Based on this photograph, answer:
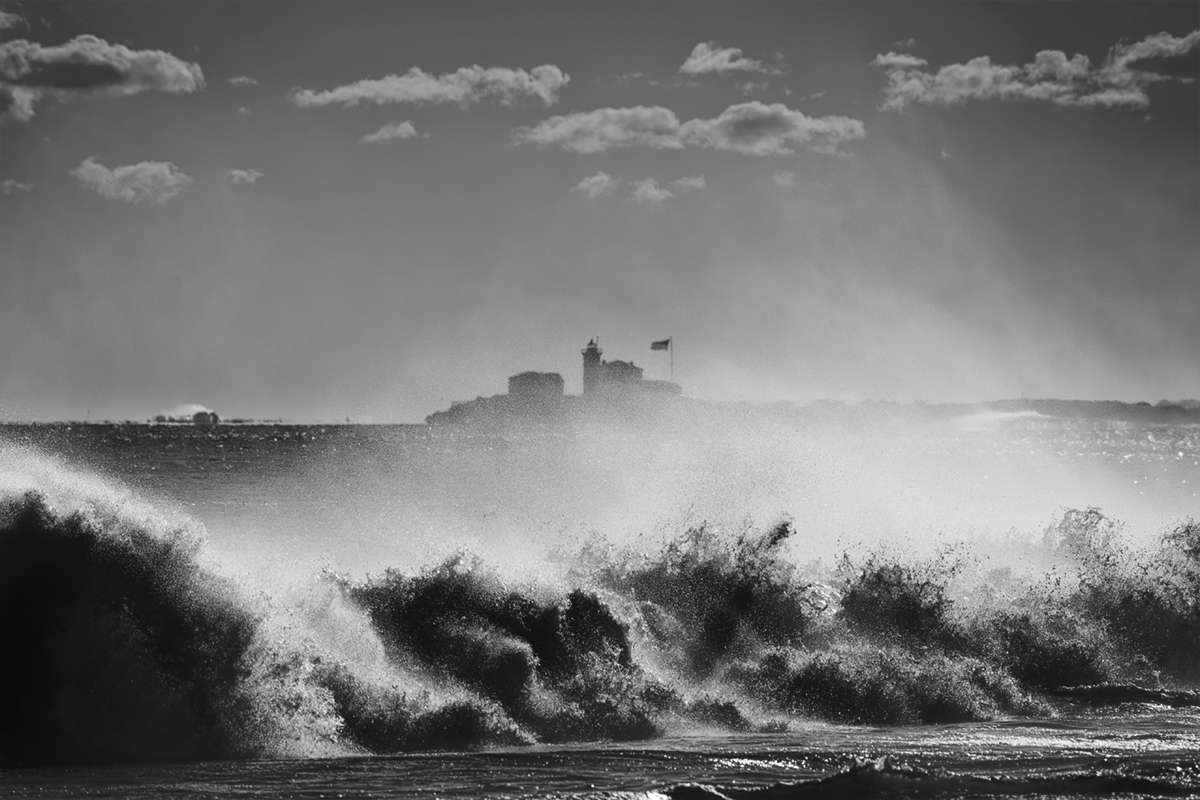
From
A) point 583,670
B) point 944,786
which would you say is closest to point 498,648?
point 583,670

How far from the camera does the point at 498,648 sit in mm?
13141

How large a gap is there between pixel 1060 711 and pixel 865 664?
7.25ft

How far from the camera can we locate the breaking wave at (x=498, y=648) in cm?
1138

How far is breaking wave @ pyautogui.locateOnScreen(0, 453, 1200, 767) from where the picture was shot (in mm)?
11375

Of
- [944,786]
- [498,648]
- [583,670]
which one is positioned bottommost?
[944,786]

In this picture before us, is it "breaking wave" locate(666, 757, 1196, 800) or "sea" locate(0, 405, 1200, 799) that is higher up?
"sea" locate(0, 405, 1200, 799)

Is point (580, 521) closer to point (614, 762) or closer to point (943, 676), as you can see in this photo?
point (943, 676)

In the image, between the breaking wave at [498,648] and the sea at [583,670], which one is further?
the breaking wave at [498,648]

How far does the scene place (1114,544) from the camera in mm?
21125

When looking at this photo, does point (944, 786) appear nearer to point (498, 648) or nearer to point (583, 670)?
point (583, 670)

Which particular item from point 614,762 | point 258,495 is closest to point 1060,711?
point 614,762

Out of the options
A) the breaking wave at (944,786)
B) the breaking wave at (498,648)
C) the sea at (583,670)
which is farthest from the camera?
the breaking wave at (498,648)

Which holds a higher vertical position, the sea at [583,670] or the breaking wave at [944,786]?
the sea at [583,670]

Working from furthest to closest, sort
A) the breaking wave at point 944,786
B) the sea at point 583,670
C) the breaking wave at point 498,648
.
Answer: the breaking wave at point 498,648 → the sea at point 583,670 → the breaking wave at point 944,786
